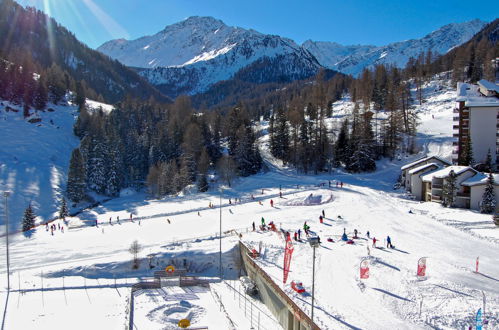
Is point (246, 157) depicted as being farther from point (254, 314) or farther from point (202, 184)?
point (254, 314)

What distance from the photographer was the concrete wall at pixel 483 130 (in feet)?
178

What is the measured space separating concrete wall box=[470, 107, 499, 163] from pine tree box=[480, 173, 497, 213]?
19.6 m

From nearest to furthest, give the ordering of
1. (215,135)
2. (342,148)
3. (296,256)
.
A: (296,256) → (342,148) → (215,135)

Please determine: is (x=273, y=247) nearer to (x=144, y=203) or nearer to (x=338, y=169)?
(x=144, y=203)

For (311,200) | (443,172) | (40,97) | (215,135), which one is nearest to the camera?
(443,172)

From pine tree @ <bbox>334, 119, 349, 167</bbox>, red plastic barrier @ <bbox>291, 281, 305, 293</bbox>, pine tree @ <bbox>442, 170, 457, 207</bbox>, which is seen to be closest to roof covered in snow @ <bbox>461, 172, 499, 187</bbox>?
pine tree @ <bbox>442, 170, 457, 207</bbox>

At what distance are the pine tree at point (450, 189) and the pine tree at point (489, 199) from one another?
10.4 ft

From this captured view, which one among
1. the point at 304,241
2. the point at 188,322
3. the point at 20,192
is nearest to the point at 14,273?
the point at 188,322

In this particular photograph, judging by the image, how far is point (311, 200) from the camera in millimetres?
46469

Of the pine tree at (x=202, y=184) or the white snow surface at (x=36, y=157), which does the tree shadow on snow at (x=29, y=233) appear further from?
the pine tree at (x=202, y=184)

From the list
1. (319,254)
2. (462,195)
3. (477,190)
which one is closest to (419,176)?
(462,195)

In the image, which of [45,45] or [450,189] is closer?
[450,189]

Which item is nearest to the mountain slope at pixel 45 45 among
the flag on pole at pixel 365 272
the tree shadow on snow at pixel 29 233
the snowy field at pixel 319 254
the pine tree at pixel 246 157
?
the pine tree at pixel 246 157

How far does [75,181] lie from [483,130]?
213ft
